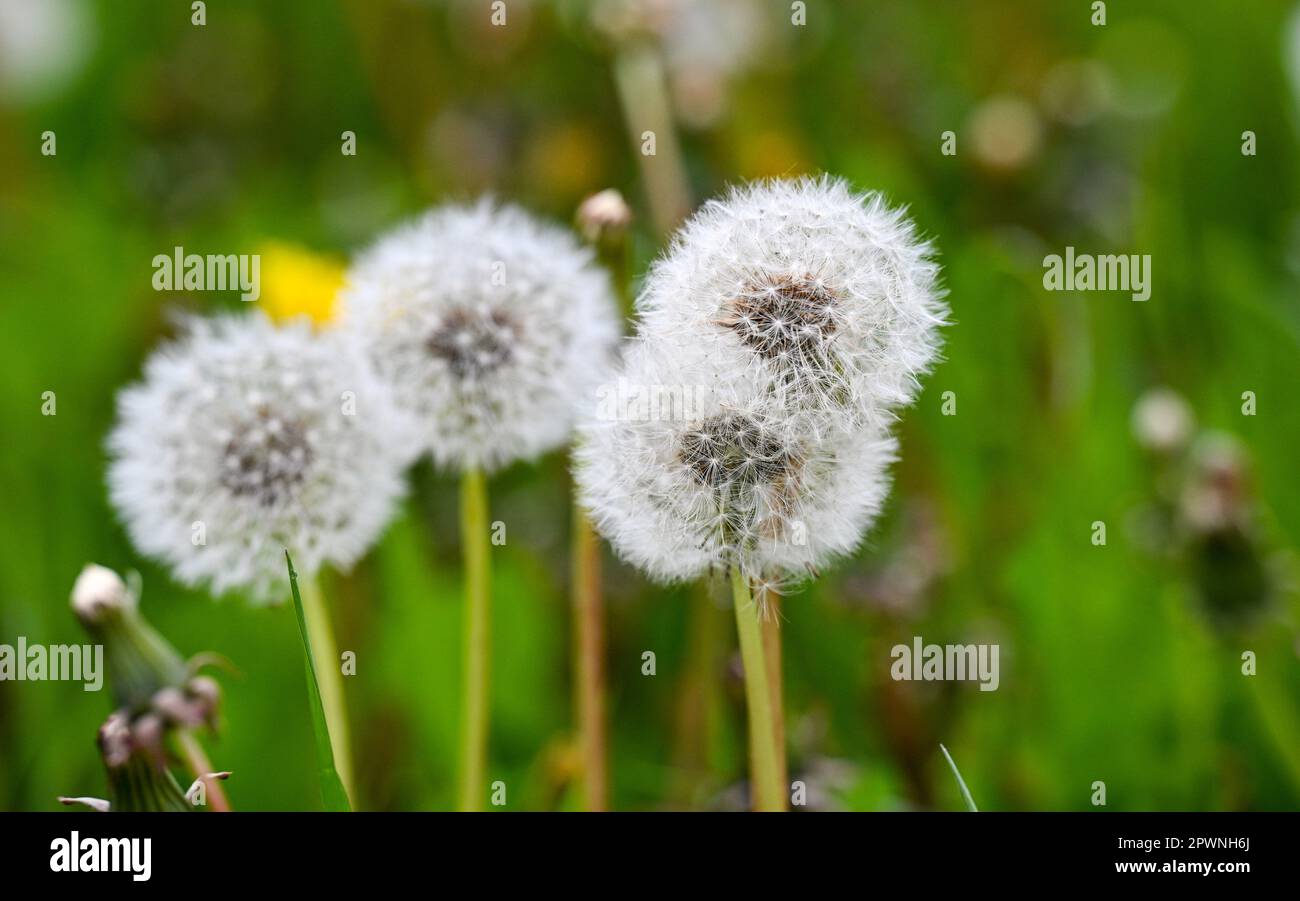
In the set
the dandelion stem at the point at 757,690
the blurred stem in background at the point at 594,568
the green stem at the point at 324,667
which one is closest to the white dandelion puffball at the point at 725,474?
the dandelion stem at the point at 757,690

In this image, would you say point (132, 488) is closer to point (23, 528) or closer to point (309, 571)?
point (309, 571)

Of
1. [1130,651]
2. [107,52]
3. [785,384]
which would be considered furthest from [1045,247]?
[107,52]

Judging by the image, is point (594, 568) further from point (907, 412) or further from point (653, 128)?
point (653, 128)

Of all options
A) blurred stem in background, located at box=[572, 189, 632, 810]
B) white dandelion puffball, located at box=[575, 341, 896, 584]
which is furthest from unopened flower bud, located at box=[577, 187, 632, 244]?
white dandelion puffball, located at box=[575, 341, 896, 584]

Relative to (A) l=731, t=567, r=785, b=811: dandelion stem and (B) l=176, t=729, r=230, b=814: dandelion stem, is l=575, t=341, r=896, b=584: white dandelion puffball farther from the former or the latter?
(B) l=176, t=729, r=230, b=814: dandelion stem

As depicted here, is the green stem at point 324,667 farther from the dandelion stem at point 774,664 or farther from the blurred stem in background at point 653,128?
the blurred stem in background at point 653,128

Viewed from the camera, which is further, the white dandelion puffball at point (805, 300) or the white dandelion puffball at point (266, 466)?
the white dandelion puffball at point (266, 466)

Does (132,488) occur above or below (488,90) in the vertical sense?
below

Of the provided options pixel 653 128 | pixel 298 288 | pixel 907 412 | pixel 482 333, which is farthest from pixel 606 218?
pixel 653 128
